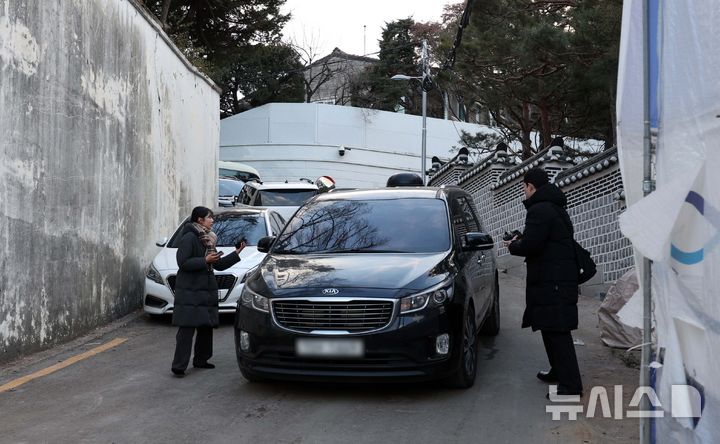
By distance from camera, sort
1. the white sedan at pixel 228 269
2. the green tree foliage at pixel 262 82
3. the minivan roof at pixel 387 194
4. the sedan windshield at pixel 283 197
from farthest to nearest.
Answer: the green tree foliage at pixel 262 82
the sedan windshield at pixel 283 197
the white sedan at pixel 228 269
the minivan roof at pixel 387 194

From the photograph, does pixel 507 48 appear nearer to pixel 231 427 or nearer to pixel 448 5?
pixel 231 427

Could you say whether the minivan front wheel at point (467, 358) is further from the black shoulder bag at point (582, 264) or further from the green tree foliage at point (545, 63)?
the green tree foliage at point (545, 63)

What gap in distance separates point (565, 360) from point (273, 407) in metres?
2.27

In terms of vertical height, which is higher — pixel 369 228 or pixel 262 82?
pixel 262 82

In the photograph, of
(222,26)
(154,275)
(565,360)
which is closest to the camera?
(565,360)

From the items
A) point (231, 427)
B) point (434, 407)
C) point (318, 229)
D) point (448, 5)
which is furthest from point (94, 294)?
point (448, 5)

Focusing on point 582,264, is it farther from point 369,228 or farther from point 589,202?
point 589,202

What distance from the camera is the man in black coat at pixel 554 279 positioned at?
5594mm

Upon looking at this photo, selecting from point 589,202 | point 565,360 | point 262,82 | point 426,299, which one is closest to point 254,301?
point 426,299

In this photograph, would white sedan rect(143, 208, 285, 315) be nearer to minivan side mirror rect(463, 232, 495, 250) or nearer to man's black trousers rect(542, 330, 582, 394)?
minivan side mirror rect(463, 232, 495, 250)

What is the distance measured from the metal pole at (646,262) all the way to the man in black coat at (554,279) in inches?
69.1

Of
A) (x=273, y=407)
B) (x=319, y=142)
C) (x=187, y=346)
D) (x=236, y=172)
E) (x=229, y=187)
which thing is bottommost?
(x=273, y=407)

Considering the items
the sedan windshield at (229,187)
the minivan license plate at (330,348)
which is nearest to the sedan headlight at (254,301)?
the minivan license plate at (330,348)

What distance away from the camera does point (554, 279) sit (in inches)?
222
